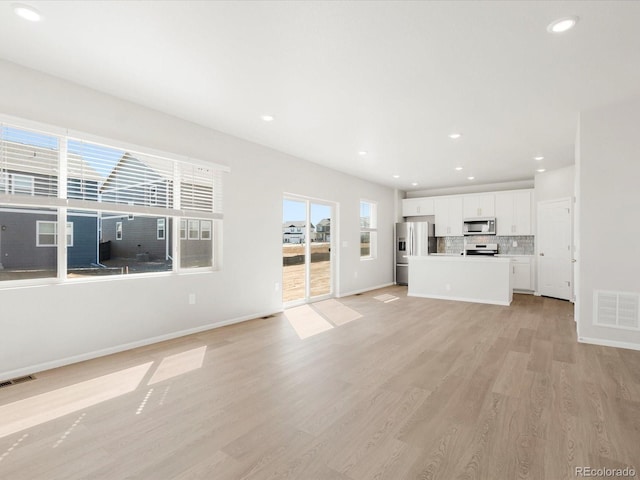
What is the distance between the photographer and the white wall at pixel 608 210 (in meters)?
3.61

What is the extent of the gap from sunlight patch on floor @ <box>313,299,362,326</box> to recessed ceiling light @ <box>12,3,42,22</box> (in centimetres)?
430

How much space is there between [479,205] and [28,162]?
8400 mm

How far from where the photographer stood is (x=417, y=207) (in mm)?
9188

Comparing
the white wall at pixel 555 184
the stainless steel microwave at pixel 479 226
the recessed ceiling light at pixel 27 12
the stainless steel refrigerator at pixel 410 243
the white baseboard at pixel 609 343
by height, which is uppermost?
the recessed ceiling light at pixel 27 12

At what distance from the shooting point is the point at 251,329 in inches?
174

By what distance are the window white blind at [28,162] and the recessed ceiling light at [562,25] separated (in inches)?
167

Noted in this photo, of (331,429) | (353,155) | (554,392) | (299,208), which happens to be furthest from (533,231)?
(331,429)

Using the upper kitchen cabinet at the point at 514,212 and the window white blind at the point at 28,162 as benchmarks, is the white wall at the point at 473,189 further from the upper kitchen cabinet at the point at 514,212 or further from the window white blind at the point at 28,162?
the window white blind at the point at 28,162

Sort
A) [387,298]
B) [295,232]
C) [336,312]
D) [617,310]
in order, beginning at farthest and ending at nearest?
[387,298] < [295,232] < [336,312] < [617,310]

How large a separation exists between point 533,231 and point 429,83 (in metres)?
5.94

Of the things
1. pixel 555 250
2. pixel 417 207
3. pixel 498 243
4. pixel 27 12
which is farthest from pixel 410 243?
pixel 27 12

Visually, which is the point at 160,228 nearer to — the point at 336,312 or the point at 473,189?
the point at 336,312

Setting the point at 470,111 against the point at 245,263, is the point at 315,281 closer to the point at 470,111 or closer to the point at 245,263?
the point at 245,263

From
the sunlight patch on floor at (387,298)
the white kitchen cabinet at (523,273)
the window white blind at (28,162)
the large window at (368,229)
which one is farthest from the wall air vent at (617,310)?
the window white blind at (28,162)
